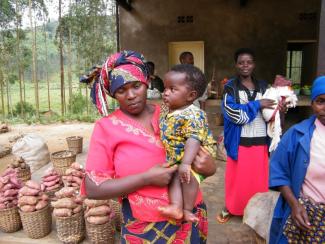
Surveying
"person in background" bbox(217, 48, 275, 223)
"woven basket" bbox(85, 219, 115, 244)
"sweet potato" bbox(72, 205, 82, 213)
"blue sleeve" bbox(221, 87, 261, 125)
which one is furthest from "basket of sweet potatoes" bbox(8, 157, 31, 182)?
"blue sleeve" bbox(221, 87, 261, 125)

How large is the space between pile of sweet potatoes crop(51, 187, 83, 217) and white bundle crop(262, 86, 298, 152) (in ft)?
6.20

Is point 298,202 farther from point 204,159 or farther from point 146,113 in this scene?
point 146,113

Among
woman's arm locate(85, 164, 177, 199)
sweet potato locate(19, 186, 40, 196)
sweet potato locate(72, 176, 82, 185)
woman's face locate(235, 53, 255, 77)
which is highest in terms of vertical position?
woman's face locate(235, 53, 255, 77)

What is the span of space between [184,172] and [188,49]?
722 centimetres

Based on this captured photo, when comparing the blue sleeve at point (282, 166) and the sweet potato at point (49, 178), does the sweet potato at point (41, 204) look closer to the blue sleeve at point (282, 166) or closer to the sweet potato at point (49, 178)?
the sweet potato at point (49, 178)

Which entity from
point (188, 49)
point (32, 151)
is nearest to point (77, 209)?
point (32, 151)

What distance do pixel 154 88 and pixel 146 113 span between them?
12.7ft

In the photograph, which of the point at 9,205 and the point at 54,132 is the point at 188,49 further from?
the point at 9,205

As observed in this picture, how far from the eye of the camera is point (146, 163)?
1.38m

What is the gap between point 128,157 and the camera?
53.9 inches

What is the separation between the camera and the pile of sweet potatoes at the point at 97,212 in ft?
9.04

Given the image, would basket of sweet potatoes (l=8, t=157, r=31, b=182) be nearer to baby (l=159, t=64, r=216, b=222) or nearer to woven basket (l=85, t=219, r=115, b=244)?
woven basket (l=85, t=219, r=115, b=244)

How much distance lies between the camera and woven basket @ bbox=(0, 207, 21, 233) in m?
3.08

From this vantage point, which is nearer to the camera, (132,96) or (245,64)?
(132,96)
